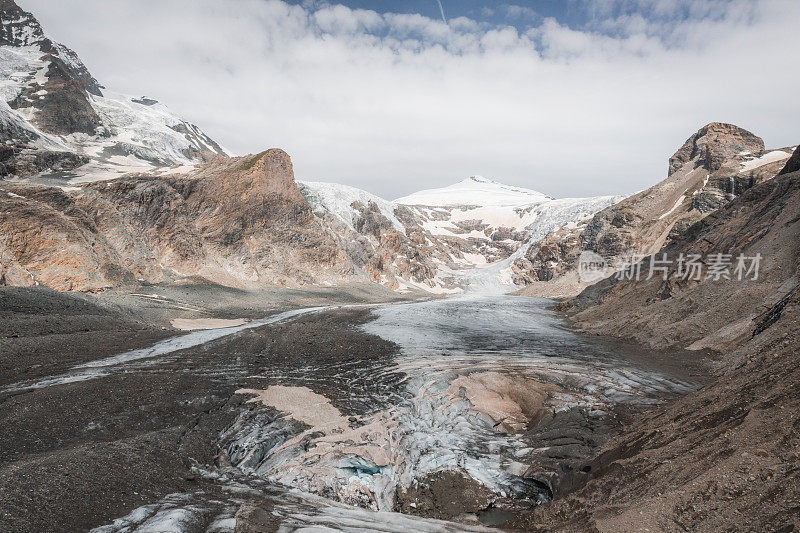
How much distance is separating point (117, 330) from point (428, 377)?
2026cm

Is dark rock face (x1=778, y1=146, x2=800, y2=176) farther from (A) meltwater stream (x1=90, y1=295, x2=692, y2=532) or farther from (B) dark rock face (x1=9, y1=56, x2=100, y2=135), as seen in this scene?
(B) dark rock face (x1=9, y1=56, x2=100, y2=135)

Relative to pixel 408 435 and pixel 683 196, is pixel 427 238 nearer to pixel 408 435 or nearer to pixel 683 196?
pixel 683 196

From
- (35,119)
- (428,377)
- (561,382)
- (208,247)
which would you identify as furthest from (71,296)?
(35,119)

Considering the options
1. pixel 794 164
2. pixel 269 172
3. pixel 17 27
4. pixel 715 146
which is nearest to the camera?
pixel 794 164

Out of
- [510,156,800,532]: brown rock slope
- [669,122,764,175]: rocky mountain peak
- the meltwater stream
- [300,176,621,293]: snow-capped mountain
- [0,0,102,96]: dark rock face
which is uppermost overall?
[0,0,102,96]: dark rock face

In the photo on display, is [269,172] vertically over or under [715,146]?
under

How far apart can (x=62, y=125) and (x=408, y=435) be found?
135798mm

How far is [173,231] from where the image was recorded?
58812 millimetres

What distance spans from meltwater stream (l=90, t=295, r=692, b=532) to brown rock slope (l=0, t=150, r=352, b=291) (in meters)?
29.4

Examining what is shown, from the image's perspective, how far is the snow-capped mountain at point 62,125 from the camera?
68606mm

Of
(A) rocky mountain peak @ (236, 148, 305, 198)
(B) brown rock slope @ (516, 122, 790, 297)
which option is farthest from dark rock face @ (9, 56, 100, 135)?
(B) brown rock slope @ (516, 122, 790, 297)

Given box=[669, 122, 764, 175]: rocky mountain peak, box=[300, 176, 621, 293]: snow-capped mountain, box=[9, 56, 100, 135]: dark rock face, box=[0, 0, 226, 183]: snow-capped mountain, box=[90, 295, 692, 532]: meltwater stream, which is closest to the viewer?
box=[90, 295, 692, 532]: meltwater stream

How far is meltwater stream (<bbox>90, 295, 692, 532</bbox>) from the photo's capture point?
7.82 metres

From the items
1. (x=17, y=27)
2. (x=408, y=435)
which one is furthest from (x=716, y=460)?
(x=17, y=27)
